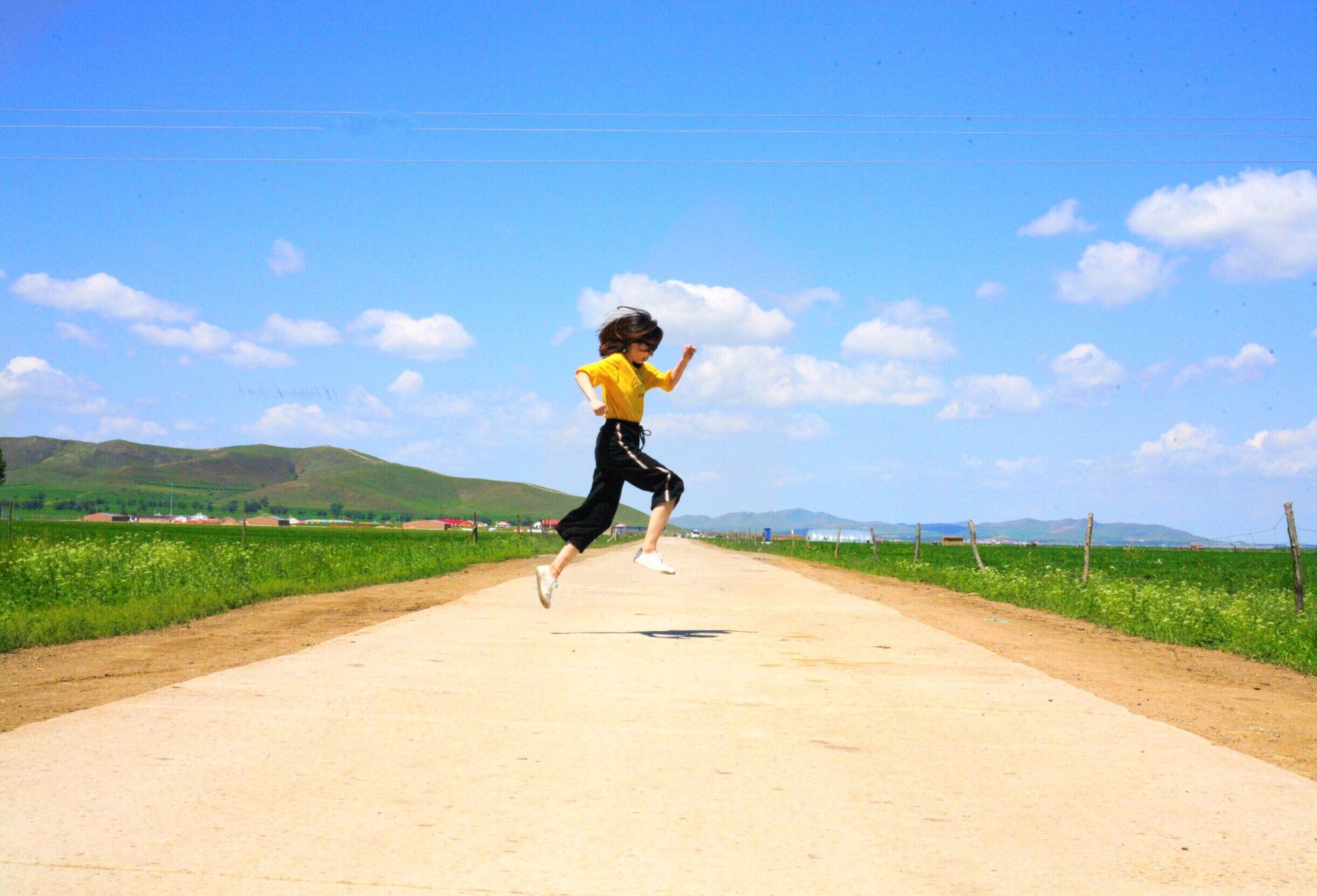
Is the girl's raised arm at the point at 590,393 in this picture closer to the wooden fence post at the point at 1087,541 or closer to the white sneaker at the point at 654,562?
the white sneaker at the point at 654,562

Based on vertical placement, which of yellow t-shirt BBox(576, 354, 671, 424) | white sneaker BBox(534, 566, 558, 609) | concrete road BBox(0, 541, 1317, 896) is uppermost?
yellow t-shirt BBox(576, 354, 671, 424)

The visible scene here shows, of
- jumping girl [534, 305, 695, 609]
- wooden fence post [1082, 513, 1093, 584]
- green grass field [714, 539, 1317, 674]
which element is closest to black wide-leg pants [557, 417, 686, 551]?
jumping girl [534, 305, 695, 609]

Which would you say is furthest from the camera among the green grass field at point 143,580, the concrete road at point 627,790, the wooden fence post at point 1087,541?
the wooden fence post at point 1087,541

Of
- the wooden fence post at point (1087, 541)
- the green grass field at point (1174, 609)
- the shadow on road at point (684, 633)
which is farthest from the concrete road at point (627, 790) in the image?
the wooden fence post at point (1087, 541)

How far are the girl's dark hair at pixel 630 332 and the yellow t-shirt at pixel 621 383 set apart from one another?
0.33 feet

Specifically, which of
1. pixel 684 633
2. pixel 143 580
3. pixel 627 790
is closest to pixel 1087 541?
pixel 684 633

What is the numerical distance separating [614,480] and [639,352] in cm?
104

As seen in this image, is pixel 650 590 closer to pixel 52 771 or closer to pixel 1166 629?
pixel 1166 629

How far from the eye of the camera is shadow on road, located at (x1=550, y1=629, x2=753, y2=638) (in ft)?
27.8

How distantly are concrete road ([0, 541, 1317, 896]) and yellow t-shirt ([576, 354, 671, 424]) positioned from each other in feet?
7.99

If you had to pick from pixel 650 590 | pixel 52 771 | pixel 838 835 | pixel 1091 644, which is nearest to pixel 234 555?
pixel 650 590

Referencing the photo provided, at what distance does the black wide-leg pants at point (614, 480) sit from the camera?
8.38m

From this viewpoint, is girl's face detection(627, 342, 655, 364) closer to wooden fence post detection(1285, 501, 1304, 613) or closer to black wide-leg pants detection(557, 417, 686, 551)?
black wide-leg pants detection(557, 417, 686, 551)

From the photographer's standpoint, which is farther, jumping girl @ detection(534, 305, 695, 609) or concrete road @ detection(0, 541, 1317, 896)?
jumping girl @ detection(534, 305, 695, 609)
